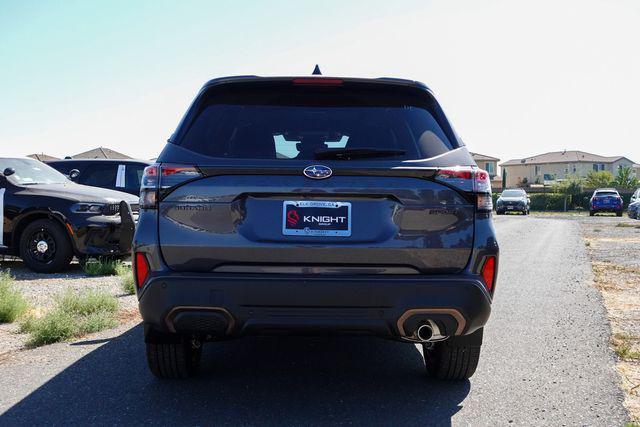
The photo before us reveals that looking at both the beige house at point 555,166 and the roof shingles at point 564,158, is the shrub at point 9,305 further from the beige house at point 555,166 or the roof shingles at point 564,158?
the roof shingles at point 564,158

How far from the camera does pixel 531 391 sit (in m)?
4.16

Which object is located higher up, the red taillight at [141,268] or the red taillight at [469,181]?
the red taillight at [469,181]

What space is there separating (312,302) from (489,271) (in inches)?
39.4

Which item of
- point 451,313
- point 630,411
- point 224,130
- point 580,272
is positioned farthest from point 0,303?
point 580,272

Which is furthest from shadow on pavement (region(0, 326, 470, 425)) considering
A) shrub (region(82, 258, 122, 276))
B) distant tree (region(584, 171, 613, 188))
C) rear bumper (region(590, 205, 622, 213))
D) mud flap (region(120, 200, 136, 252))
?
distant tree (region(584, 171, 613, 188))

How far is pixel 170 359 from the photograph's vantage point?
13.4ft

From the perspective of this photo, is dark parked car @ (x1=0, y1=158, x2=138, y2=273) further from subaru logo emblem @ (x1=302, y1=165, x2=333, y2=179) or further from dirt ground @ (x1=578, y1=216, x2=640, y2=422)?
dirt ground @ (x1=578, y1=216, x2=640, y2=422)

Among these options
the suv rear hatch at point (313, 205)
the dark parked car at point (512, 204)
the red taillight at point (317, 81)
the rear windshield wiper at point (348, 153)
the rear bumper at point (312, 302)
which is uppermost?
the red taillight at point (317, 81)

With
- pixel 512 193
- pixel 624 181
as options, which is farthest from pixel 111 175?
pixel 624 181

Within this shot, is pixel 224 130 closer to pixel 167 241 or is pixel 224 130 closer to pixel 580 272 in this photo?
pixel 167 241

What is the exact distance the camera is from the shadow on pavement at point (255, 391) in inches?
142

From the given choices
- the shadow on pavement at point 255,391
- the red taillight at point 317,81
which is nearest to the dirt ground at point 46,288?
the shadow on pavement at point 255,391

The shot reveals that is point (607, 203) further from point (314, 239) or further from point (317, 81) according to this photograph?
point (314, 239)

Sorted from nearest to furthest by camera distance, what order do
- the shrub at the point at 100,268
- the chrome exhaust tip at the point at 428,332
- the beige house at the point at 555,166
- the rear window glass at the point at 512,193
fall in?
the chrome exhaust tip at the point at 428,332 → the shrub at the point at 100,268 → the rear window glass at the point at 512,193 → the beige house at the point at 555,166
